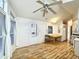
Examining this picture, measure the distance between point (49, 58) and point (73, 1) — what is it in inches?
165

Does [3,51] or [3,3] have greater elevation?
[3,3]

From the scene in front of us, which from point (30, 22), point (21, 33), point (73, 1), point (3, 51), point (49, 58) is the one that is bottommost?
point (49, 58)

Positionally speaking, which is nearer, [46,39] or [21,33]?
[21,33]

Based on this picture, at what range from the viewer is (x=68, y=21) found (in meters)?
13.0

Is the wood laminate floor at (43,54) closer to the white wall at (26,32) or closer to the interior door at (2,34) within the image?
the white wall at (26,32)

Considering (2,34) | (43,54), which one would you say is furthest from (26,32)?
(2,34)

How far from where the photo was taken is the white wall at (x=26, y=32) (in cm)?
705

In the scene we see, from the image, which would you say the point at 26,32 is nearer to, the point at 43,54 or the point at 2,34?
the point at 43,54

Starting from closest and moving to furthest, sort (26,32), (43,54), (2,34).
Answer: (2,34) → (43,54) → (26,32)

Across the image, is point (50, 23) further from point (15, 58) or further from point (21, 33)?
point (15, 58)

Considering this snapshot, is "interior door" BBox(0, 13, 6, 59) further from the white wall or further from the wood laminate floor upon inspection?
the white wall

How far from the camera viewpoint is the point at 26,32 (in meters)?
7.76

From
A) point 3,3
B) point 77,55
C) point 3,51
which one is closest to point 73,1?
Answer: point 77,55

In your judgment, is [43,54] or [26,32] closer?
[43,54]
